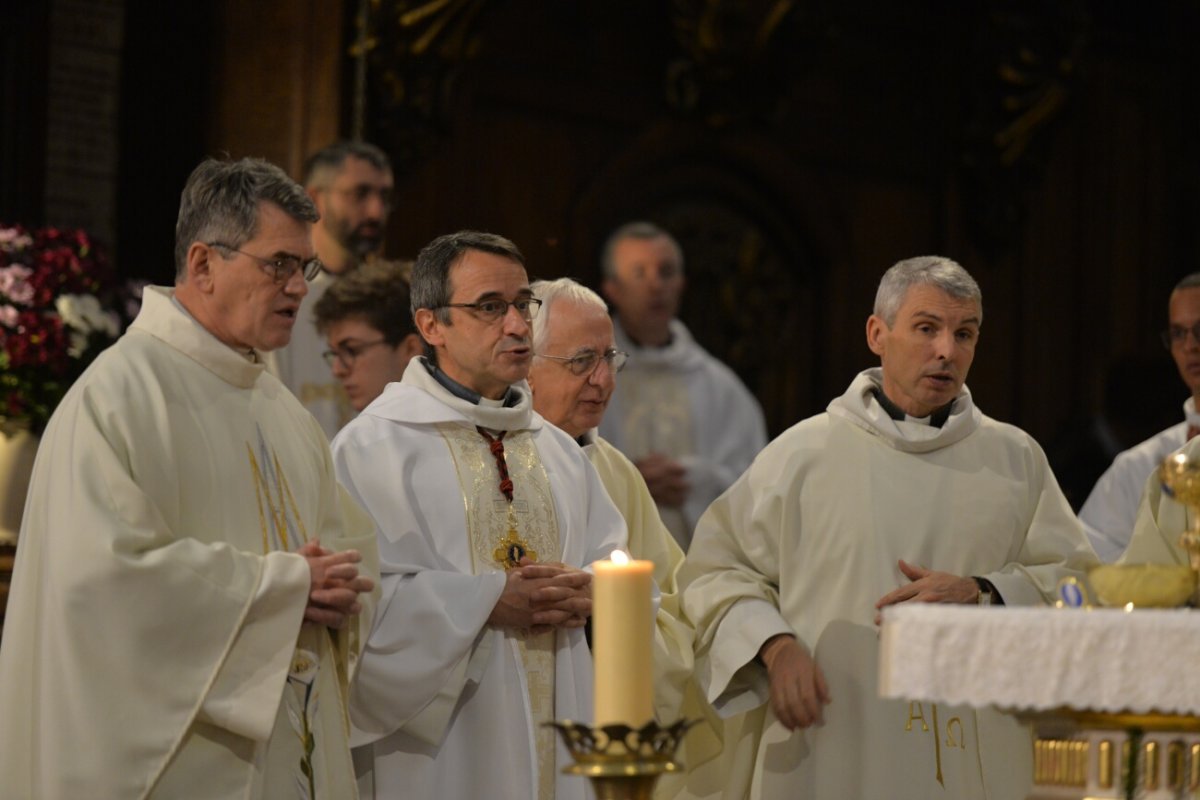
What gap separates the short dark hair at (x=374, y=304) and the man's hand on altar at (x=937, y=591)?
68.1 inches

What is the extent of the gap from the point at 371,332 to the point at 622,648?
10.2ft

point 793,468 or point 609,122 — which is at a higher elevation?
point 609,122

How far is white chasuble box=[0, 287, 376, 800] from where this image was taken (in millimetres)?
3750

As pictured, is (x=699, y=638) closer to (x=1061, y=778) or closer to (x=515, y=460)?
(x=515, y=460)

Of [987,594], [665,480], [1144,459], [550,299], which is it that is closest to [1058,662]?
[987,594]

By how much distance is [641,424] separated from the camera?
26.1ft

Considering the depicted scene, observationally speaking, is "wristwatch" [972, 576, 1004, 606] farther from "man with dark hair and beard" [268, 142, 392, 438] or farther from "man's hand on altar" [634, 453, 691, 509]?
"man's hand on altar" [634, 453, 691, 509]

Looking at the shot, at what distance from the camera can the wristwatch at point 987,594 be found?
185 inches

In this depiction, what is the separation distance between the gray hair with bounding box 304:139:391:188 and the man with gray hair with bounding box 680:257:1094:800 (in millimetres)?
2167

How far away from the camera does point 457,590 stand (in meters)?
4.47

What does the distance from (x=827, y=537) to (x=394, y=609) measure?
3.75ft

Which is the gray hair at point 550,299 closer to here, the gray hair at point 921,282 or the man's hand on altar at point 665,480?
the gray hair at point 921,282

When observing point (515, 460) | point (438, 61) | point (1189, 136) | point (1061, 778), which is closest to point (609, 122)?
point (438, 61)

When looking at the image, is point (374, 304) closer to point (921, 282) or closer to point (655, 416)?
point (921, 282)
